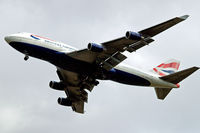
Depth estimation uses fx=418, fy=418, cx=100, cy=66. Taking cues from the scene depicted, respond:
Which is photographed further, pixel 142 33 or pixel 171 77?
pixel 171 77

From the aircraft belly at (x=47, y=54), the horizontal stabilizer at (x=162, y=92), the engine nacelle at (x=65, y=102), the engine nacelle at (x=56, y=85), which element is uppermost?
the aircraft belly at (x=47, y=54)

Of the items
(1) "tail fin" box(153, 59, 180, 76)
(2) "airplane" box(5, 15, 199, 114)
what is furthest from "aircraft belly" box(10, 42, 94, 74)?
(1) "tail fin" box(153, 59, 180, 76)

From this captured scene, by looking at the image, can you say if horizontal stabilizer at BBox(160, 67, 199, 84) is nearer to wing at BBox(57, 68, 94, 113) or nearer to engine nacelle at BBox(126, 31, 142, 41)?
engine nacelle at BBox(126, 31, 142, 41)

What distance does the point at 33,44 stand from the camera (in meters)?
51.3

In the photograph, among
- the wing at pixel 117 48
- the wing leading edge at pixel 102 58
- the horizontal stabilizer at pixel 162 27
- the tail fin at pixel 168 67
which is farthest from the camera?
the tail fin at pixel 168 67

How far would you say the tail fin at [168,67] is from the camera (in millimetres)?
60844

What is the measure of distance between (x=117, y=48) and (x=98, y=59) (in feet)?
11.7

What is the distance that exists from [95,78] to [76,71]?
9.94ft

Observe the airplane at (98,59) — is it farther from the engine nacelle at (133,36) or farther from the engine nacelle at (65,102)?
the engine nacelle at (65,102)

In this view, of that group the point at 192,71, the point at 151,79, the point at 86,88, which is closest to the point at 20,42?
the point at 86,88

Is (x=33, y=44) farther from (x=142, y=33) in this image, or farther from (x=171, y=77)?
(x=171, y=77)

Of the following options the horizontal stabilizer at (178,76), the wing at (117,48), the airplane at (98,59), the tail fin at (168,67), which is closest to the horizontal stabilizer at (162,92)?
the airplane at (98,59)

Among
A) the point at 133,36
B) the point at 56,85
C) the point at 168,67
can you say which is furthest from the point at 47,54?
the point at 168,67

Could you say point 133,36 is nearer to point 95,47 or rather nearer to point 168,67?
point 95,47
